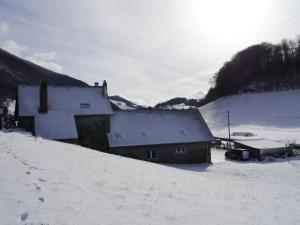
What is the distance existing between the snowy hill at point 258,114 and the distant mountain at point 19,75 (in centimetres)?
5719

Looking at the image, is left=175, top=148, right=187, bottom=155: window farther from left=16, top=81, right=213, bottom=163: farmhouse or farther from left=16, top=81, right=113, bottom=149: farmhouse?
left=16, top=81, right=113, bottom=149: farmhouse

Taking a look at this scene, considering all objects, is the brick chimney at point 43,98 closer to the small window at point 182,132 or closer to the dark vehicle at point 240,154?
the small window at point 182,132

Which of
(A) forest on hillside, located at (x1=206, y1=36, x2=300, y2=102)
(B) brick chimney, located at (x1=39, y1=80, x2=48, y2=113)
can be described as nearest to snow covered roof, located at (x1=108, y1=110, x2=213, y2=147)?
(B) brick chimney, located at (x1=39, y1=80, x2=48, y2=113)

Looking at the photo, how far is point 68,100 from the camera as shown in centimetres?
3431

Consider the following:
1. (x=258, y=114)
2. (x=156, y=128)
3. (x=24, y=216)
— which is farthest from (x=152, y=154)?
(x=258, y=114)

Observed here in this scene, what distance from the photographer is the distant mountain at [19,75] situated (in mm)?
105694

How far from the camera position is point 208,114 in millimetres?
99750

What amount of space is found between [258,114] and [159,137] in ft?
197

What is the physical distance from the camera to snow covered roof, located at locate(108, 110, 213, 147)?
110ft

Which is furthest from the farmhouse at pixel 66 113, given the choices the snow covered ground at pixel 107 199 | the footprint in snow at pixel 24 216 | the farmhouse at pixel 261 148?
the footprint in snow at pixel 24 216

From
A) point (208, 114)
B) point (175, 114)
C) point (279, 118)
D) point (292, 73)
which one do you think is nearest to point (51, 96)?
point (175, 114)

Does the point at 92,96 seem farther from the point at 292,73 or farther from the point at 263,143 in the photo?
the point at 292,73

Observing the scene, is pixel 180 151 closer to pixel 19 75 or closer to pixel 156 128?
pixel 156 128

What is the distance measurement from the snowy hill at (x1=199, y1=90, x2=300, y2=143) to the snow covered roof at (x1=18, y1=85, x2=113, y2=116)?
3868cm
